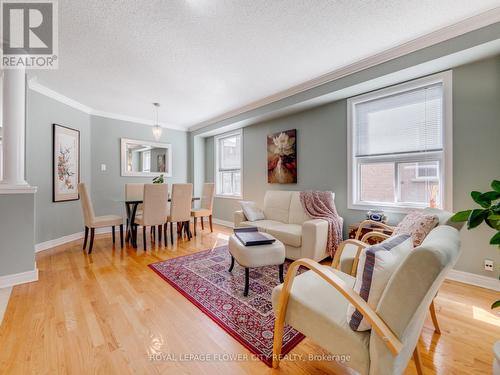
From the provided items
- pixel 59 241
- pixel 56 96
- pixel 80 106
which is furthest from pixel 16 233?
pixel 80 106

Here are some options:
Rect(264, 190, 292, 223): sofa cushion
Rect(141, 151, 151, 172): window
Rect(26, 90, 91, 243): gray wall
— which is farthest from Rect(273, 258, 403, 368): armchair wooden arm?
Rect(141, 151, 151, 172): window

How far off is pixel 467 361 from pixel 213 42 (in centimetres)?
331

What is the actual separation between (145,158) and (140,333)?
4530 millimetres

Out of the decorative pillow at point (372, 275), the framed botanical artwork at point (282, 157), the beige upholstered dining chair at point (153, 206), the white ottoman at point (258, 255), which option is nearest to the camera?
the decorative pillow at point (372, 275)

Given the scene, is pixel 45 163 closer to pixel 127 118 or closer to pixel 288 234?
pixel 127 118

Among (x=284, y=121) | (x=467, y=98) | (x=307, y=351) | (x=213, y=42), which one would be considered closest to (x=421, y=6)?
(x=467, y=98)

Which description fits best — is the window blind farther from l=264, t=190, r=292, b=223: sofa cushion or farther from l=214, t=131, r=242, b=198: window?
Result: l=214, t=131, r=242, b=198: window

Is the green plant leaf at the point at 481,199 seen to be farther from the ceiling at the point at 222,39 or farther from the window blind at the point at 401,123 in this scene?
the window blind at the point at 401,123

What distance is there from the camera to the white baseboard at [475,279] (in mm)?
2252

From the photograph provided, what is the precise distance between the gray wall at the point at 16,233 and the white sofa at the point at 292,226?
258cm

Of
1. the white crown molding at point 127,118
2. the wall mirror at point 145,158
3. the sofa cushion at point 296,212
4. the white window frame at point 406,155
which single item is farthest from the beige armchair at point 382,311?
the white crown molding at point 127,118

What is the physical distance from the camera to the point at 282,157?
13.8 ft

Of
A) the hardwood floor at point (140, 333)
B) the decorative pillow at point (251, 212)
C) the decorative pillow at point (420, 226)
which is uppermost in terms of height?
the decorative pillow at point (420, 226)

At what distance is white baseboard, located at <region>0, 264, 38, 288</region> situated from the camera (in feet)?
7.63
